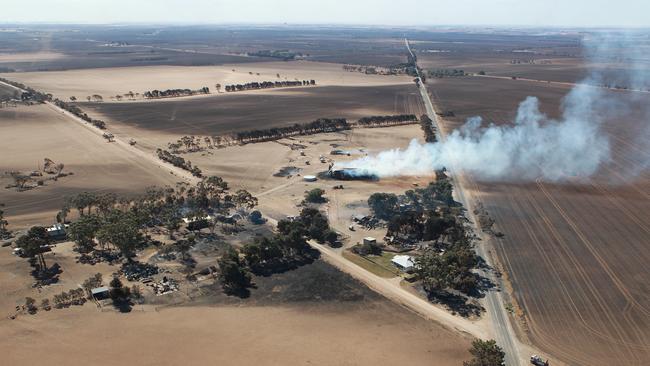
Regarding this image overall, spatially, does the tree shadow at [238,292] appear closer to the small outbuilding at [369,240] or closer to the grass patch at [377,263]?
the grass patch at [377,263]

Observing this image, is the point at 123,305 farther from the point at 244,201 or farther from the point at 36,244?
the point at 244,201

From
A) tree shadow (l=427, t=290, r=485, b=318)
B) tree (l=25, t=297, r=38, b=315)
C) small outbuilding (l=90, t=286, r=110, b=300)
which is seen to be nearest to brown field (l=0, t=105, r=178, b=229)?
tree (l=25, t=297, r=38, b=315)

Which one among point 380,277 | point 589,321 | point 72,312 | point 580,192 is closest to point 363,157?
point 580,192

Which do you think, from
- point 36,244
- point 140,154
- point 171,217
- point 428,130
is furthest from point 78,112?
point 428,130

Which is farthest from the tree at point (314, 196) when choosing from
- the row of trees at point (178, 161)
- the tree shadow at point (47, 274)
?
the tree shadow at point (47, 274)

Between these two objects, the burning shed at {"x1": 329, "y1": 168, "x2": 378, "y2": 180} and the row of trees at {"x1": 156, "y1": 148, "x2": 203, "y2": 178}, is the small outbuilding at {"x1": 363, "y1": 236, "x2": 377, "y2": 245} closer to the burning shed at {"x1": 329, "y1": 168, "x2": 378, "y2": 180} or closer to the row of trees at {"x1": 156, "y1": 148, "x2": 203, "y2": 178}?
the burning shed at {"x1": 329, "y1": 168, "x2": 378, "y2": 180}
